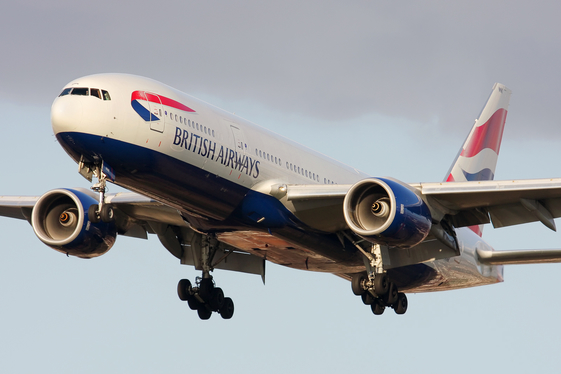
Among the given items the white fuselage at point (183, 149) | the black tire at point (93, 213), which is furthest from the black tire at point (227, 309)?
the black tire at point (93, 213)

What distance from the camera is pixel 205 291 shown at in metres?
34.3

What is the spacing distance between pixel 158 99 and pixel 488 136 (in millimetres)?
21321

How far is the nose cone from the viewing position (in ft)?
84.9

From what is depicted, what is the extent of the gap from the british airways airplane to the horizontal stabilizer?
5cm

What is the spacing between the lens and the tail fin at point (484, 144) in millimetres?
42125

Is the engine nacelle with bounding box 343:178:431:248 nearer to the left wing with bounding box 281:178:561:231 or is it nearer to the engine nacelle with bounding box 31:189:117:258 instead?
the left wing with bounding box 281:178:561:231

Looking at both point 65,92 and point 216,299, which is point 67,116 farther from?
point 216,299

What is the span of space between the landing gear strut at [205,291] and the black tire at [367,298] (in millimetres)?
5533

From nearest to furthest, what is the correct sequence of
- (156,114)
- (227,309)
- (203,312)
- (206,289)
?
(156,114), (206,289), (203,312), (227,309)

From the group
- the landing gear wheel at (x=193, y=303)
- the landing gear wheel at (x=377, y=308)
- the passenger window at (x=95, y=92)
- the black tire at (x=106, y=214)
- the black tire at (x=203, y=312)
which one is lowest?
the landing gear wheel at (x=377, y=308)

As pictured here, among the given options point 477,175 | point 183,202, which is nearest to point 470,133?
point 477,175

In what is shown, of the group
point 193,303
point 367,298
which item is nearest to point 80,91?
point 193,303

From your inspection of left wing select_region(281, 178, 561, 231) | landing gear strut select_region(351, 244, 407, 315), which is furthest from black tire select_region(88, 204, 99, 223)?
landing gear strut select_region(351, 244, 407, 315)

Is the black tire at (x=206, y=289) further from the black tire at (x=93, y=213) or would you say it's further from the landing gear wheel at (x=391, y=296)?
the black tire at (x=93, y=213)
